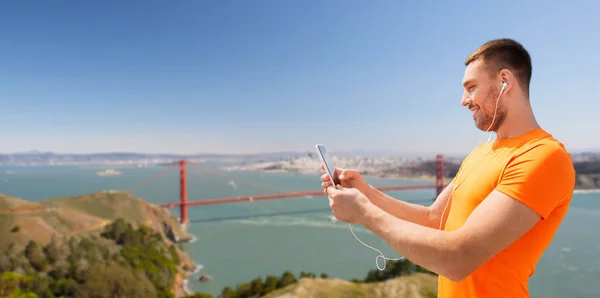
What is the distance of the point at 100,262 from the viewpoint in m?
18.1

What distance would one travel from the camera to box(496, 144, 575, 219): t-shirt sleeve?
57 centimetres

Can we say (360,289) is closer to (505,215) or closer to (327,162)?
(327,162)

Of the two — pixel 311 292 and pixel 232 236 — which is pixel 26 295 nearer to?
pixel 311 292

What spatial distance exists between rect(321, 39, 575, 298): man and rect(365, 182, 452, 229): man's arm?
0.49ft

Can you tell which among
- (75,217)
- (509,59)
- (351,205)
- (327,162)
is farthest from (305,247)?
(509,59)

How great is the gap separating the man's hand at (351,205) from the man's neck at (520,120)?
0.28 m

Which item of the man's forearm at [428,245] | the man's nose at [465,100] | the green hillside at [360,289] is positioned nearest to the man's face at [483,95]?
the man's nose at [465,100]

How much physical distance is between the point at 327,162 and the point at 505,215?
0.41m

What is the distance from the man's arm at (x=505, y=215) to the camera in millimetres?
576

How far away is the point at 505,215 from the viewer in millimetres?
576

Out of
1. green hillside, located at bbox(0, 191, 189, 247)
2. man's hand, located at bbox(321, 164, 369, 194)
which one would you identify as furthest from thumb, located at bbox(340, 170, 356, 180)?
green hillside, located at bbox(0, 191, 189, 247)

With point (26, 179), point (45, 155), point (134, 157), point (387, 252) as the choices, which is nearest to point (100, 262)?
point (387, 252)

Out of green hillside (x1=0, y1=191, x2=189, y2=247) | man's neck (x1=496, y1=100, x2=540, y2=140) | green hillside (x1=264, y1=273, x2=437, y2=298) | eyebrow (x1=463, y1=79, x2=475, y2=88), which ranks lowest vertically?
green hillside (x1=264, y1=273, x2=437, y2=298)

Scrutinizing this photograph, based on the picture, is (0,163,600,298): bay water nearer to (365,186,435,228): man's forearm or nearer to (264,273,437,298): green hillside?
(264,273,437,298): green hillside
